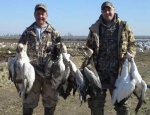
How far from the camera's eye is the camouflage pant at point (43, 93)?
6535 mm

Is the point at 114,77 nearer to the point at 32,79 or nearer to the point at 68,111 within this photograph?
the point at 32,79

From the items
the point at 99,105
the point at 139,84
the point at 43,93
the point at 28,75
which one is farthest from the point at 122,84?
the point at 28,75

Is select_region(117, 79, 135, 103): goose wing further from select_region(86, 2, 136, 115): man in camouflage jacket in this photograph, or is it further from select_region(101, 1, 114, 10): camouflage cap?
select_region(101, 1, 114, 10): camouflage cap

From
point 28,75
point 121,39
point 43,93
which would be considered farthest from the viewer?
point 43,93

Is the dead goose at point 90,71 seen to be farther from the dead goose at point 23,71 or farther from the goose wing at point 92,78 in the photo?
the dead goose at point 23,71

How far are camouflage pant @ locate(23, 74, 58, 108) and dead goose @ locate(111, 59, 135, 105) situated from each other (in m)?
1.35

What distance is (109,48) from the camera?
21.0 feet

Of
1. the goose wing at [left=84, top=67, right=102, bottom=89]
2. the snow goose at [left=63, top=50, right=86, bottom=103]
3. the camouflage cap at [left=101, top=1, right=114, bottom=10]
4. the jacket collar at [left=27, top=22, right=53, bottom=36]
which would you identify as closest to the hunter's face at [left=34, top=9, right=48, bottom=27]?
the jacket collar at [left=27, top=22, right=53, bottom=36]

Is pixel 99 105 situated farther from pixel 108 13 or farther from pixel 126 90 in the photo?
pixel 108 13

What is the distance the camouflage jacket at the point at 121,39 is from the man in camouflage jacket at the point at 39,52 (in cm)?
77

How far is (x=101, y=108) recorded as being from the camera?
6.49m

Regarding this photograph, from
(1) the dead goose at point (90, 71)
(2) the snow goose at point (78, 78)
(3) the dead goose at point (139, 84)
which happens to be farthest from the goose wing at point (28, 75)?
(3) the dead goose at point (139, 84)

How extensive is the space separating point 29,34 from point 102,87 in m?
1.88

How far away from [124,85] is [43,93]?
1.77 meters
